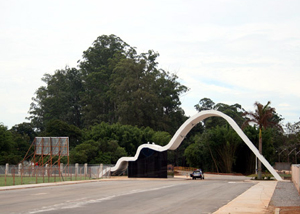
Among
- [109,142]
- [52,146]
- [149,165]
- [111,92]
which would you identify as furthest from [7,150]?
[111,92]

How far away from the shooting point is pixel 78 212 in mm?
16562

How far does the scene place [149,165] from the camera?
56.3 metres

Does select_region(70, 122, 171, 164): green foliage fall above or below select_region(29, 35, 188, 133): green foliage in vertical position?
below

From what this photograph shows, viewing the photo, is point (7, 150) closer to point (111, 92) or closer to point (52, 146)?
point (52, 146)

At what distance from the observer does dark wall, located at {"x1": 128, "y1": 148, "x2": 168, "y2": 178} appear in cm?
5584

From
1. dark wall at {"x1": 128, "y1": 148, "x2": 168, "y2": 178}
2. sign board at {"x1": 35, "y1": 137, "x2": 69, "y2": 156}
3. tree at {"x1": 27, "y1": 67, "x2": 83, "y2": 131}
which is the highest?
tree at {"x1": 27, "y1": 67, "x2": 83, "y2": 131}

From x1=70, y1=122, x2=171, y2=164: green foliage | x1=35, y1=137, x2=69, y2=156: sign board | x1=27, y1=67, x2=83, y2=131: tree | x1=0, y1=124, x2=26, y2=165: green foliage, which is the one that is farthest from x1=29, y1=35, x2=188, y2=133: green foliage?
x1=35, y1=137, x2=69, y2=156: sign board

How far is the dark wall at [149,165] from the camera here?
55.8 metres

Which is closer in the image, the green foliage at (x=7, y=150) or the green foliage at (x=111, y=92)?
the green foliage at (x=7, y=150)

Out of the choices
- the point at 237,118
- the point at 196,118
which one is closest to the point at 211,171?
the point at 196,118

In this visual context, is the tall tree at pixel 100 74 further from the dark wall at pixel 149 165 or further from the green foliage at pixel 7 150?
the dark wall at pixel 149 165

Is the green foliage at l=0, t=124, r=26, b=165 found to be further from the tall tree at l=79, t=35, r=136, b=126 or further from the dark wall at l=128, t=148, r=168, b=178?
the tall tree at l=79, t=35, r=136, b=126

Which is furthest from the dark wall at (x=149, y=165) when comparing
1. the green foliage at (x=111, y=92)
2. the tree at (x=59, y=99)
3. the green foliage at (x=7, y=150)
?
the tree at (x=59, y=99)

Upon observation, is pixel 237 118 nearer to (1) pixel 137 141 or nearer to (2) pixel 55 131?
(1) pixel 137 141
